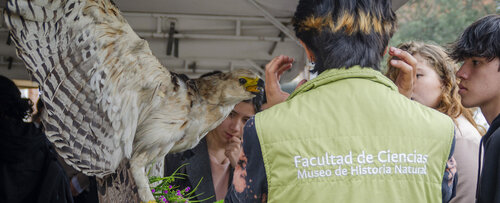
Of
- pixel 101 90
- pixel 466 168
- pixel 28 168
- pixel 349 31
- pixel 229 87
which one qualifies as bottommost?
pixel 28 168

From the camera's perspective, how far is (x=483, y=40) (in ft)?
6.52

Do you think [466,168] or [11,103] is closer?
[466,168]

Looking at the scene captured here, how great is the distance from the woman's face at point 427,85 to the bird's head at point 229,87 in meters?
0.91

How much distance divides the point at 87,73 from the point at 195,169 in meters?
1.07

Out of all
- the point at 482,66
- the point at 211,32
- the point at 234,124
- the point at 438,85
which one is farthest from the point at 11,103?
the point at 482,66

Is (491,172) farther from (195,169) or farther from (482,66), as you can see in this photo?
(195,169)

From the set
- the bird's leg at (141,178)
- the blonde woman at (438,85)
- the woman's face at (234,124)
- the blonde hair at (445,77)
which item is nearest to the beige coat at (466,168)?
the blonde woman at (438,85)

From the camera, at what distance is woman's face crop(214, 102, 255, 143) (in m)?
3.09

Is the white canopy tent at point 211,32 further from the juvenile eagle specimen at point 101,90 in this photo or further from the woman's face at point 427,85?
the juvenile eagle specimen at point 101,90

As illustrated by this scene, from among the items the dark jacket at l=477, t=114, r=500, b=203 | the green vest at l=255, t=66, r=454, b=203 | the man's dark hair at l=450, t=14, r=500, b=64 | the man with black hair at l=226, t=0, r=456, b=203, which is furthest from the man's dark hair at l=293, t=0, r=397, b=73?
the man's dark hair at l=450, t=14, r=500, b=64

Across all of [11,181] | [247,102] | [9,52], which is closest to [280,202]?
[247,102]

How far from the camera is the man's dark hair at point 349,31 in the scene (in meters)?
1.42

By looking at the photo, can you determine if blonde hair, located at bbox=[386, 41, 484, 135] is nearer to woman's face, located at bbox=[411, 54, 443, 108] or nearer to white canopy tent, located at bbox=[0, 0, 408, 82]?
woman's face, located at bbox=[411, 54, 443, 108]

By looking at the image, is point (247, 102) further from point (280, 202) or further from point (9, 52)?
point (9, 52)
